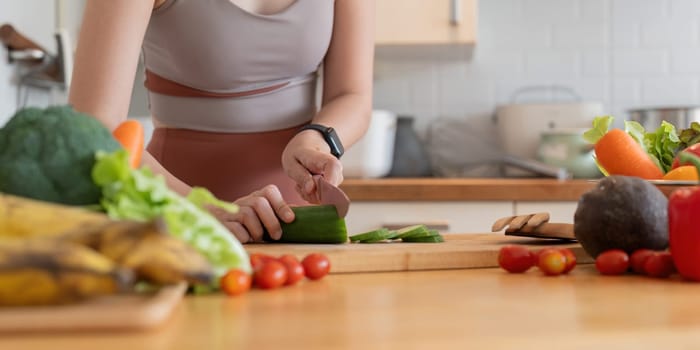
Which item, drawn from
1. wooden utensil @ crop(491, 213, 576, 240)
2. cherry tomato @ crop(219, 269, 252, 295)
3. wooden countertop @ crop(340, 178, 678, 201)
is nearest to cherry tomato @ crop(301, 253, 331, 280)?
cherry tomato @ crop(219, 269, 252, 295)

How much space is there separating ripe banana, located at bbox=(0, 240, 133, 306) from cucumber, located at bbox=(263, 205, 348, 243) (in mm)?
594

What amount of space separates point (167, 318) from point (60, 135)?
22 cm

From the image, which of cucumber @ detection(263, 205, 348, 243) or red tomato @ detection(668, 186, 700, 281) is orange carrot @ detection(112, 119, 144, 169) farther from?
red tomato @ detection(668, 186, 700, 281)

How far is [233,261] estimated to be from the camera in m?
0.84

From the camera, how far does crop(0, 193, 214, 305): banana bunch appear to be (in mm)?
603

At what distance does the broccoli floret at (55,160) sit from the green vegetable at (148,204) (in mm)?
18

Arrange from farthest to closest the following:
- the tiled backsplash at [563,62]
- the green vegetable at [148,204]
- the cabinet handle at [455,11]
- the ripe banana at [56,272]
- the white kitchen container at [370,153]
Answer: the tiled backsplash at [563,62], the cabinet handle at [455,11], the white kitchen container at [370,153], the green vegetable at [148,204], the ripe banana at [56,272]

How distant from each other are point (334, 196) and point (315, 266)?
282mm

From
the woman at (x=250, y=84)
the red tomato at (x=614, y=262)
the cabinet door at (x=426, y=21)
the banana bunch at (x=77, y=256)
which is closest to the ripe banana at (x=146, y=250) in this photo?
the banana bunch at (x=77, y=256)

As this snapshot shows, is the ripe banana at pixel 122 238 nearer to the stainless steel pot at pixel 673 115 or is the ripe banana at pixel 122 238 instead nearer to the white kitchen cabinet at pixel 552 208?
the white kitchen cabinet at pixel 552 208

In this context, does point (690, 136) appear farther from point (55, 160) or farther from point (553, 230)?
point (55, 160)

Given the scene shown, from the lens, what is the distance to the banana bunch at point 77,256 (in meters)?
0.60

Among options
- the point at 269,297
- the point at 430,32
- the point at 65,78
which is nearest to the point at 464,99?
the point at 430,32

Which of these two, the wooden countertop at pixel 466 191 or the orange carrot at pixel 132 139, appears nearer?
the orange carrot at pixel 132 139
